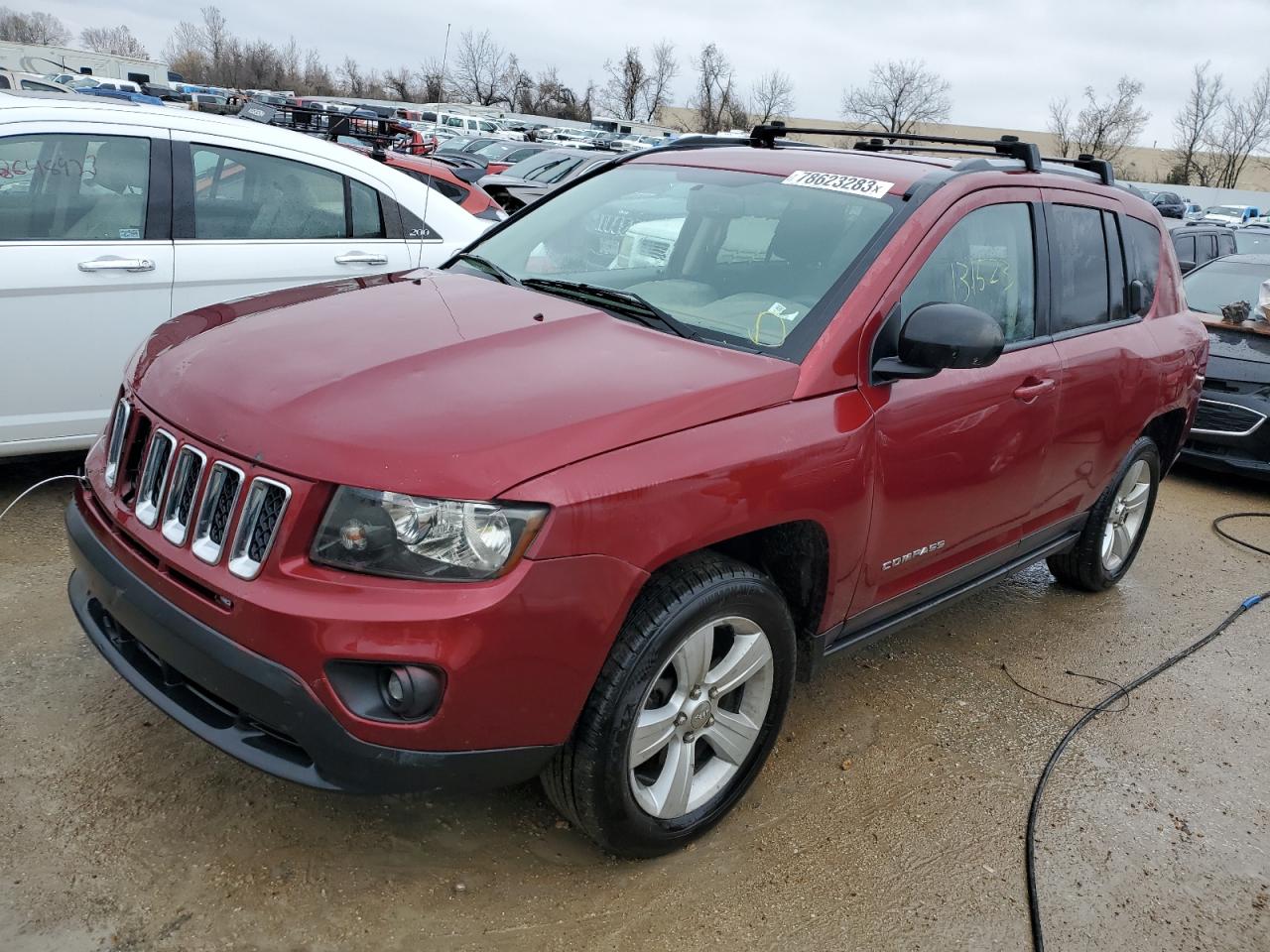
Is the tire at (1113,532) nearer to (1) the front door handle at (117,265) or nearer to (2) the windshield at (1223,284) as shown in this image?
(2) the windshield at (1223,284)

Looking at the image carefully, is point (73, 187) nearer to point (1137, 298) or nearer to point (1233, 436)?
point (1137, 298)

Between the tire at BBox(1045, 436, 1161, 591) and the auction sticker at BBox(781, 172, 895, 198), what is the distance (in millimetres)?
2007

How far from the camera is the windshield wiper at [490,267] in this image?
3447 mm

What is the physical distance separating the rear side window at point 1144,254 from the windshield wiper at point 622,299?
2.37 metres

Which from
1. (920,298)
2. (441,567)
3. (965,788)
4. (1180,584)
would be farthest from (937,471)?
(1180,584)

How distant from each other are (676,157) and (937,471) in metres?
1.58

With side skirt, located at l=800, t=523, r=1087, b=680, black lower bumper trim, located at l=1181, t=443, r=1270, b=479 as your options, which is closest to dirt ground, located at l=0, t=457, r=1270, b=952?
side skirt, located at l=800, t=523, r=1087, b=680

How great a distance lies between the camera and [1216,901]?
2.91 m

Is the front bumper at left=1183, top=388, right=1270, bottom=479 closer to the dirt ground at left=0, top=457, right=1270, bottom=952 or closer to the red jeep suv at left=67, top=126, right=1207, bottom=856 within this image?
the dirt ground at left=0, top=457, right=1270, bottom=952

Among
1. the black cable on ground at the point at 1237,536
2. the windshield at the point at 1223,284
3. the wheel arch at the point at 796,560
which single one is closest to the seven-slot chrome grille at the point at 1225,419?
the black cable on ground at the point at 1237,536

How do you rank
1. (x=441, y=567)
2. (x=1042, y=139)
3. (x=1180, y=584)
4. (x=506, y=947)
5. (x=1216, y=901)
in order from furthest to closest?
(x=1042, y=139) < (x=1180, y=584) < (x=1216, y=901) < (x=506, y=947) < (x=441, y=567)

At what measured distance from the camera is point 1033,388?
11.5 feet

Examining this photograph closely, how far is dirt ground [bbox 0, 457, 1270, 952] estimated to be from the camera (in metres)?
2.49

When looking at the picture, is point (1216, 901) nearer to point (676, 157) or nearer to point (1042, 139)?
point (676, 157)
